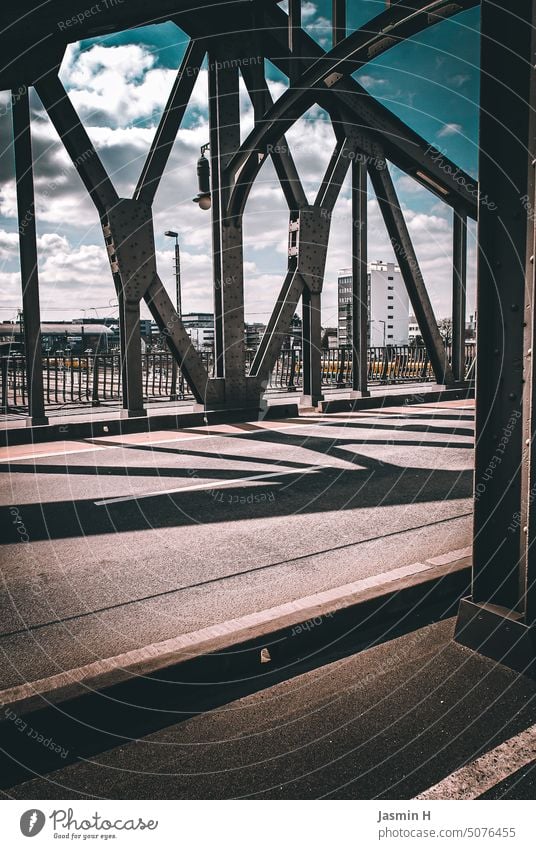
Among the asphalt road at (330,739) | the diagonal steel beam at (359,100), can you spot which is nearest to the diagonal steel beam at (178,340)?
the diagonal steel beam at (359,100)

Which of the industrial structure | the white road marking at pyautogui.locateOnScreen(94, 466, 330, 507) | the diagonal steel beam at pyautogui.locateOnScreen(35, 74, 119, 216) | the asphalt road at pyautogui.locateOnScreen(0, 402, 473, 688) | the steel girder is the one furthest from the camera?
the steel girder

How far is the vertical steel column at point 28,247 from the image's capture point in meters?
9.45

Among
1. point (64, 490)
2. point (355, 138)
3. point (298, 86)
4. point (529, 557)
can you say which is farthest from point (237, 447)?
point (355, 138)

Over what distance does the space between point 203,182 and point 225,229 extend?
1.23 m

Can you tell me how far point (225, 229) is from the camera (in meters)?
11.5

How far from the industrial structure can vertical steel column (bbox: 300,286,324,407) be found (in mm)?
35

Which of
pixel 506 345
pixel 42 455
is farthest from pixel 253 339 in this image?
pixel 506 345

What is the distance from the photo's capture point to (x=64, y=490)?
6762 mm

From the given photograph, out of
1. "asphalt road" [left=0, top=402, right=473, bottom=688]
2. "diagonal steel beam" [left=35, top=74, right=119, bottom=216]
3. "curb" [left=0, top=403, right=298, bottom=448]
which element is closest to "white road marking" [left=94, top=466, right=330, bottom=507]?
"asphalt road" [left=0, top=402, right=473, bottom=688]

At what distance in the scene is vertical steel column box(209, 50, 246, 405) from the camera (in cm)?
1141

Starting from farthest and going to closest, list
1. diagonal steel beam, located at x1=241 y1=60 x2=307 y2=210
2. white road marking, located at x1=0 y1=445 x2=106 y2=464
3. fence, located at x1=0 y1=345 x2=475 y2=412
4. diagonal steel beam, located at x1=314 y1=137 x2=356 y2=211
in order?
fence, located at x1=0 y1=345 x2=475 y2=412
diagonal steel beam, located at x1=314 y1=137 x2=356 y2=211
diagonal steel beam, located at x1=241 y1=60 x2=307 y2=210
white road marking, located at x1=0 y1=445 x2=106 y2=464

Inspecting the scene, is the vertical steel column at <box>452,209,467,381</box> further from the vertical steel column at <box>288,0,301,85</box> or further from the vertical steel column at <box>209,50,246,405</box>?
the vertical steel column at <box>288,0,301,85</box>

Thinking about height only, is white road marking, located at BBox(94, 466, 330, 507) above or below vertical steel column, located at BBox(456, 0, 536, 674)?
below
